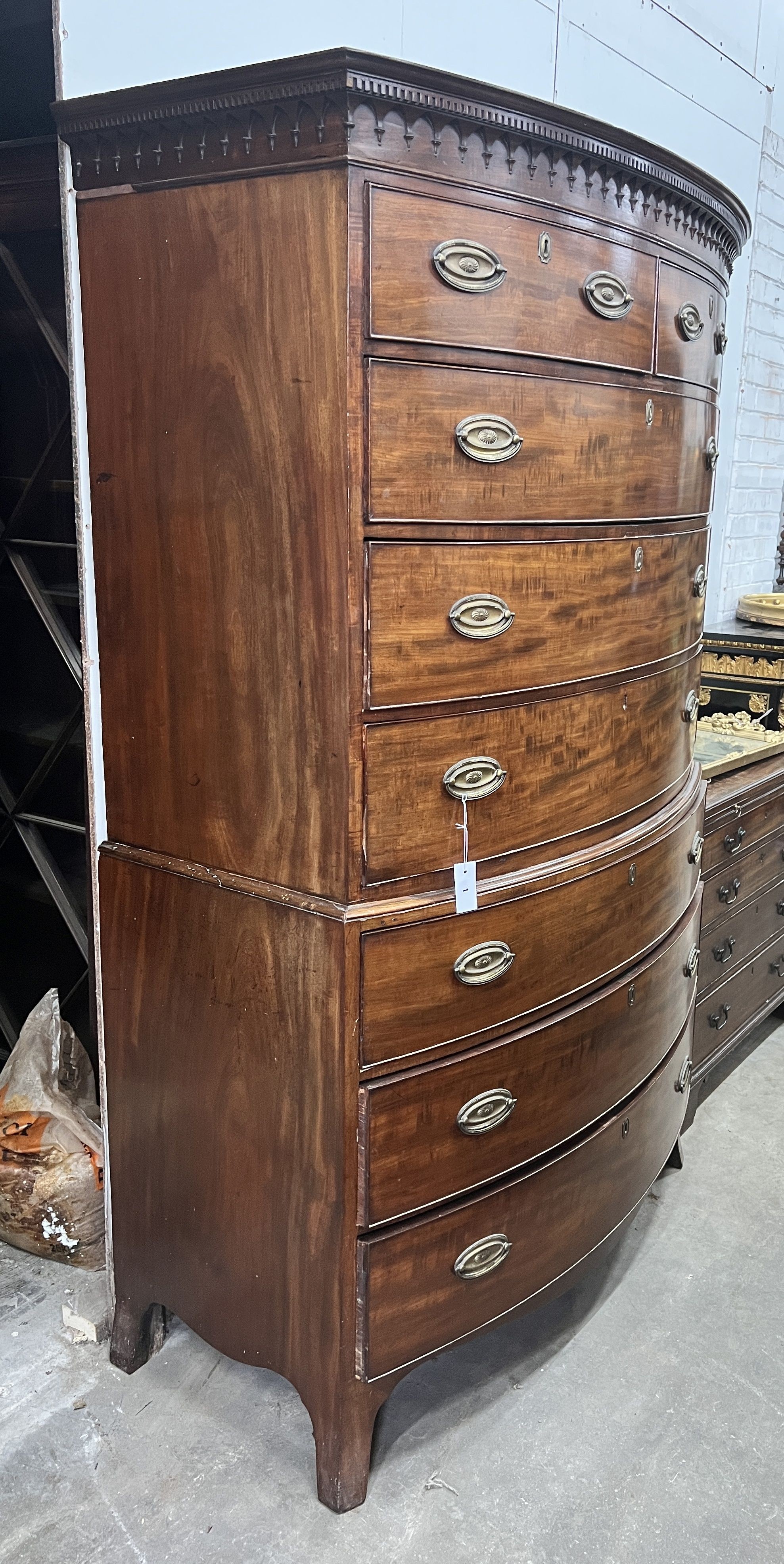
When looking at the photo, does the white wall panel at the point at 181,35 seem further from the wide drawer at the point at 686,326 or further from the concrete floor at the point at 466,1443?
the concrete floor at the point at 466,1443

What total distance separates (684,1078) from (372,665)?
128 centimetres

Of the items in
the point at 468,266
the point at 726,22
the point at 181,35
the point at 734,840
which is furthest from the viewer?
the point at 726,22

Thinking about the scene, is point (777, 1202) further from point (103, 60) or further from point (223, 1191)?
point (103, 60)

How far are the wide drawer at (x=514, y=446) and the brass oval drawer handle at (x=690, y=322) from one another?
3.6 inches

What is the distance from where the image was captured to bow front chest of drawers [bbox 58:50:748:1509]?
1319 millimetres

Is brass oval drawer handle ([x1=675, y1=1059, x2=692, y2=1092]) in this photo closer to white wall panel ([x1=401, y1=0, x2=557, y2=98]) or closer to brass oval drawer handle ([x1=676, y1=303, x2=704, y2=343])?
brass oval drawer handle ([x1=676, y1=303, x2=704, y2=343])

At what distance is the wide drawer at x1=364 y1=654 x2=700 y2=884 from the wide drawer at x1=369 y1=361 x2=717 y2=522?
0.27m

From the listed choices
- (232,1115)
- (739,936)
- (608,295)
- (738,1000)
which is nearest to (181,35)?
(608,295)

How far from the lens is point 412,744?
56.4 inches

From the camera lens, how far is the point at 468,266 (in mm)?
1328

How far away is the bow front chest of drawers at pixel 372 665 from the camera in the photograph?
4.33 feet

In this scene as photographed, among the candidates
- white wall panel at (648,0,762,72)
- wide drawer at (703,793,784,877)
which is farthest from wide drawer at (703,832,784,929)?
white wall panel at (648,0,762,72)

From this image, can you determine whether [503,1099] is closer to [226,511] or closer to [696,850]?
[696,850]

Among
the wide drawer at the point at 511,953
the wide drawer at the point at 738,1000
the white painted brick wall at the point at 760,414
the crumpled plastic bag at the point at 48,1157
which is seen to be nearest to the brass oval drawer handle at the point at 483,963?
the wide drawer at the point at 511,953
